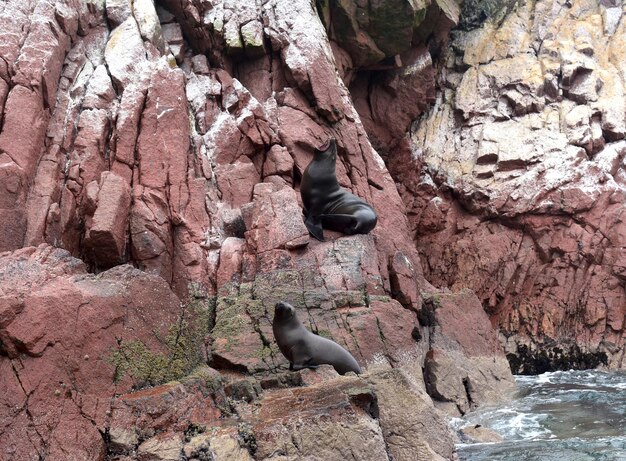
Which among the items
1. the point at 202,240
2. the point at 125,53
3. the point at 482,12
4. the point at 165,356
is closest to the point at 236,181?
the point at 202,240

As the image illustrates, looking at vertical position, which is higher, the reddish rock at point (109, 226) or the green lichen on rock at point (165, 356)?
the reddish rock at point (109, 226)

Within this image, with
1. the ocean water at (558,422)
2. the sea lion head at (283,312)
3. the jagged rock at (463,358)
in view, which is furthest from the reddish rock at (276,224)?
the ocean water at (558,422)

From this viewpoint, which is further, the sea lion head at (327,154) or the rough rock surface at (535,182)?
the rough rock surface at (535,182)

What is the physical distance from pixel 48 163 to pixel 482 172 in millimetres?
10182

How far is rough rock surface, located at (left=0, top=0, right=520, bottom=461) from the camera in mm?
5902

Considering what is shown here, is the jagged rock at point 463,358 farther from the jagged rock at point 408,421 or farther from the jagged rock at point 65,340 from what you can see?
the jagged rock at point 65,340

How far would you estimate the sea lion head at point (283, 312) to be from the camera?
8.06 metres

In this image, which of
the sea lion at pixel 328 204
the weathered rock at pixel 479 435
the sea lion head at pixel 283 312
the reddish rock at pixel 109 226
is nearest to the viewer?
the weathered rock at pixel 479 435

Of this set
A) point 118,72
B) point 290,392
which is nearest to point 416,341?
point 290,392

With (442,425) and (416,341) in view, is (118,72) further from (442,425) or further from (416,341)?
(442,425)

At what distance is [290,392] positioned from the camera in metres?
6.37

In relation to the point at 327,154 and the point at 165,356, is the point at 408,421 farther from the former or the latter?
the point at 327,154

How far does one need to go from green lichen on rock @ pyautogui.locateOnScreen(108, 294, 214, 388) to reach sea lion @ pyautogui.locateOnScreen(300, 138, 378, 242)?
3630 mm

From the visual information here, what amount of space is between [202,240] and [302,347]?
11.2ft
